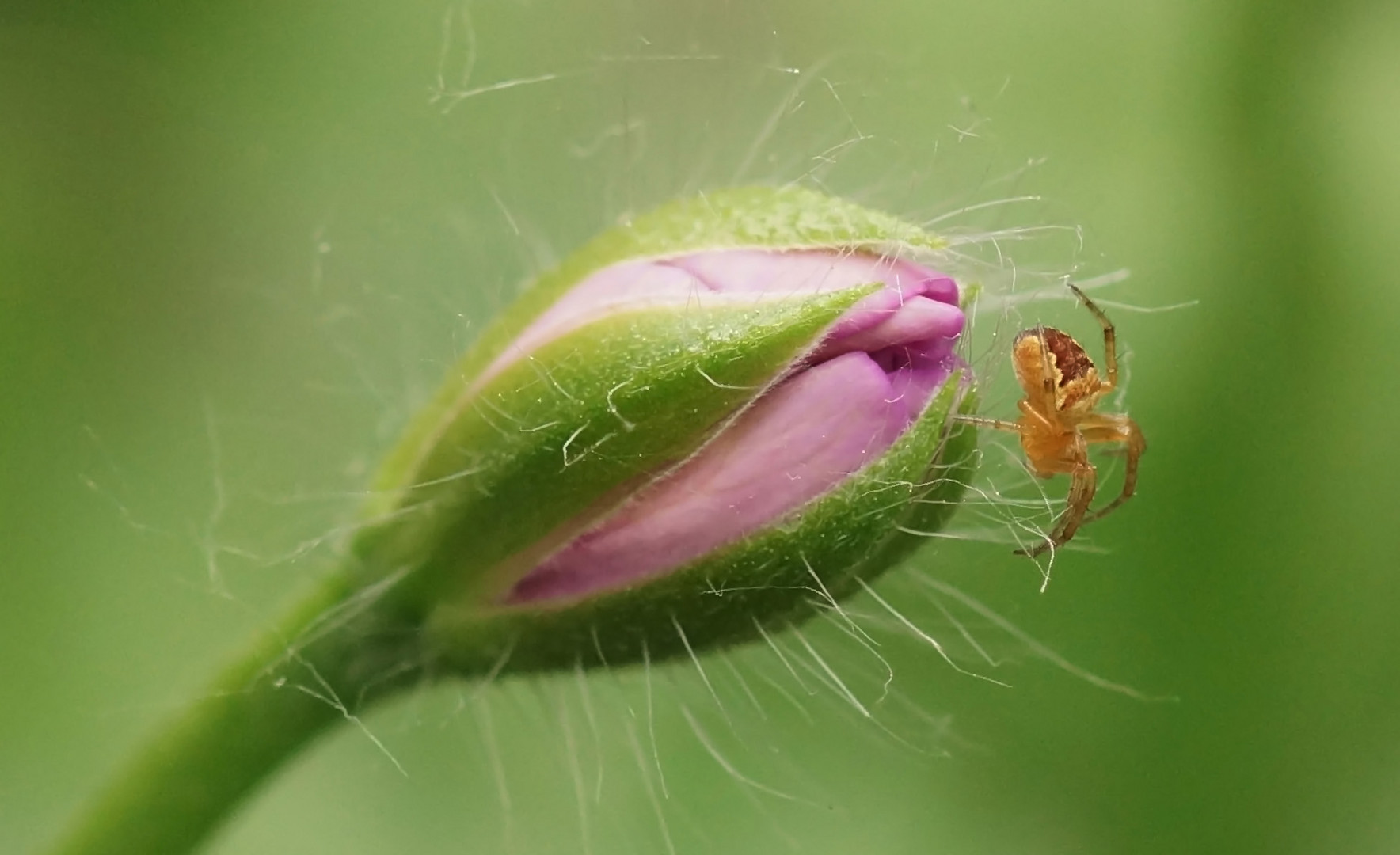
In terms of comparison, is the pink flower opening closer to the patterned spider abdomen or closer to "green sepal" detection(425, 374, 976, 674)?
"green sepal" detection(425, 374, 976, 674)

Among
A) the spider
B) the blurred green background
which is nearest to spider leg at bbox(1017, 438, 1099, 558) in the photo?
the spider

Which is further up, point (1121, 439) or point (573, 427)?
point (573, 427)

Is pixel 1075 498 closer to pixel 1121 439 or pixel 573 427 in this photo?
pixel 1121 439

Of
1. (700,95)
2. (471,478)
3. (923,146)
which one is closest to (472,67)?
(700,95)

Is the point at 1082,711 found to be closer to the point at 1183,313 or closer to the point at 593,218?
the point at 1183,313

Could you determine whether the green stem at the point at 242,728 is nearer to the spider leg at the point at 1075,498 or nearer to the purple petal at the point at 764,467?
the purple petal at the point at 764,467

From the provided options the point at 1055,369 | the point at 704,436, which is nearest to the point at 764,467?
the point at 704,436
